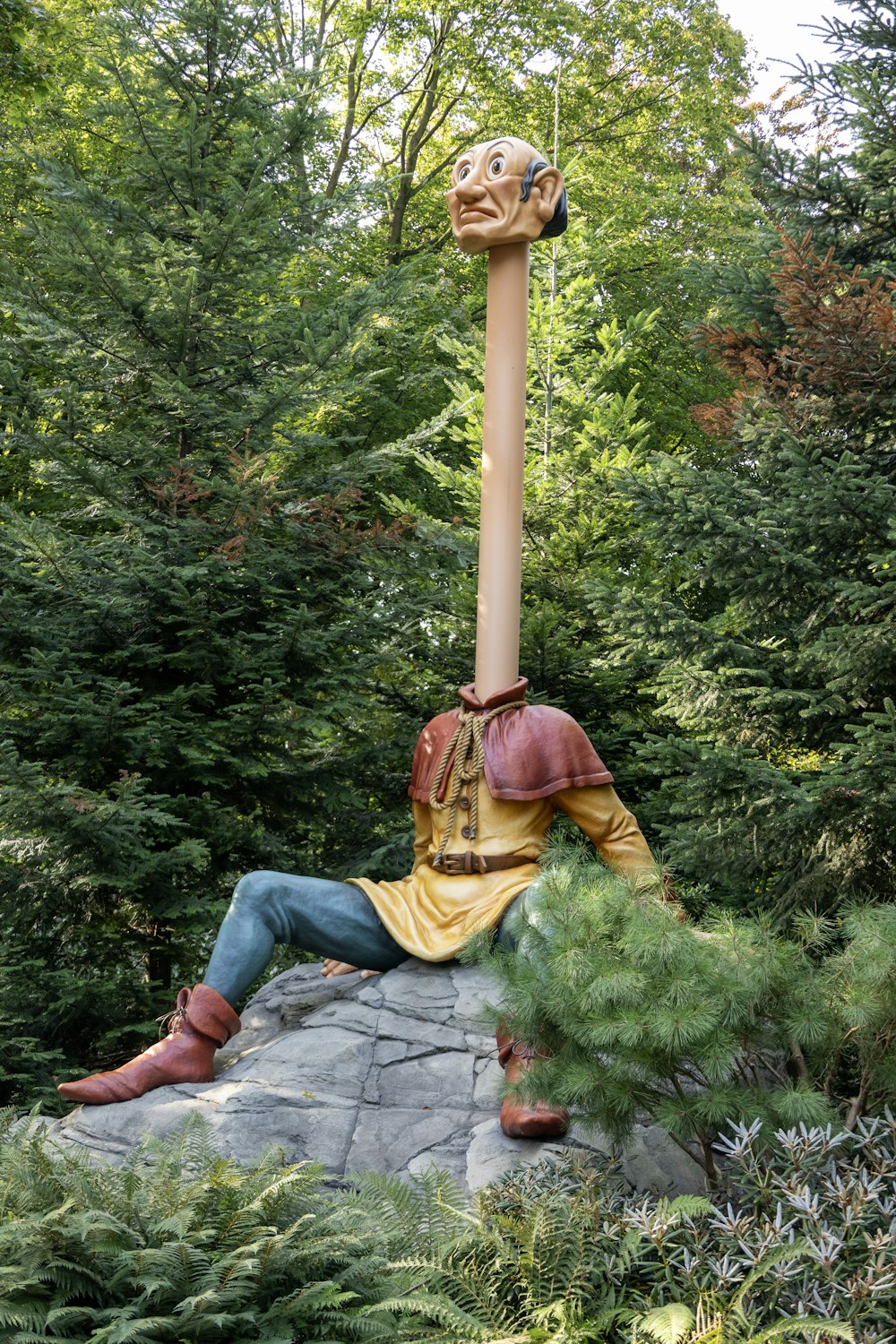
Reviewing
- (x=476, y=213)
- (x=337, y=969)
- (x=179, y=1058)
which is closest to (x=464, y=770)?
(x=337, y=969)

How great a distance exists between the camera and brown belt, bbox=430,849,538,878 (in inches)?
206

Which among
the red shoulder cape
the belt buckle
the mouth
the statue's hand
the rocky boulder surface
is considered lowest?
the rocky boulder surface

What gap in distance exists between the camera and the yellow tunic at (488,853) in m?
5.14

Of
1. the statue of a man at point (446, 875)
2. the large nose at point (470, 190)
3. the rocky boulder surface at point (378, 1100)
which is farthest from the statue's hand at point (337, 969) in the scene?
the large nose at point (470, 190)

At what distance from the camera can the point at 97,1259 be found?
11.4 feet

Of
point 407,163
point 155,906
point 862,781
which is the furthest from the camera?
point 407,163

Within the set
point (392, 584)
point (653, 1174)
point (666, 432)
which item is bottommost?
point (653, 1174)

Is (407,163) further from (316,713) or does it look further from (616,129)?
(316,713)

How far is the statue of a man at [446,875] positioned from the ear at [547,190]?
6.98 ft

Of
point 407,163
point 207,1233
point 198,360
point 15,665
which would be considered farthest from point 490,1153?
point 407,163

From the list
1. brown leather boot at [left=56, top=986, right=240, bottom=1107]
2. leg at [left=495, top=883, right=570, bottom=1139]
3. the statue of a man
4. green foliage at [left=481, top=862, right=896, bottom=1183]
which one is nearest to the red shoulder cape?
the statue of a man

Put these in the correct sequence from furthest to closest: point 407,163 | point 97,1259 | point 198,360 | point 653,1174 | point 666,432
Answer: point 407,163, point 666,432, point 198,360, point 653,1174, point 97,1259

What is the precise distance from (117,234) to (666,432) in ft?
22.4

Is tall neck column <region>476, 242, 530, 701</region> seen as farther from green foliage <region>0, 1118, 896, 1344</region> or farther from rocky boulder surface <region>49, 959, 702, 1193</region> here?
green foliage <region>0, 1118, 896, 1344</region>
